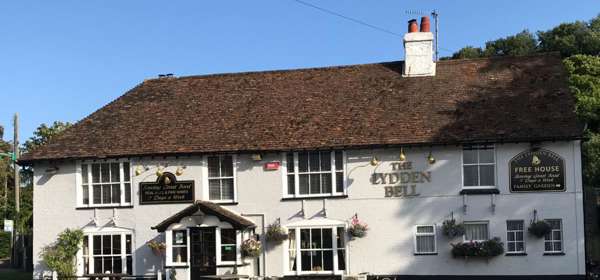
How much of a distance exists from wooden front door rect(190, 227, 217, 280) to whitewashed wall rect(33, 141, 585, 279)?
0.46m

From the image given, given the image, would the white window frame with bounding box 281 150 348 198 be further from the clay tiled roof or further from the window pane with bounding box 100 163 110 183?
the window pane with bounding box 100 163 110 183

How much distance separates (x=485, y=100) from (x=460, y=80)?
67.4 inches

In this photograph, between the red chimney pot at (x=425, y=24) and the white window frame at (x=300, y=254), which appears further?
the red chimney pot at (x=425, y=24)

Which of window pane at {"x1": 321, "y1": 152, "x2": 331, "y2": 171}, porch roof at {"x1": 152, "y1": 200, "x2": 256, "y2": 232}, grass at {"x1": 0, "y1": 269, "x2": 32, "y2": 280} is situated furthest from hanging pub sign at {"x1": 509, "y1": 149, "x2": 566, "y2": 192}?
grass at {"x1": 0, "y1": 269, "x2": 32, "y2": 280}

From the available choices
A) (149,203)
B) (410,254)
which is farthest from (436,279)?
(149,203)

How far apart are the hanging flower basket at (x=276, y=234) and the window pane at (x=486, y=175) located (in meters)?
6.35

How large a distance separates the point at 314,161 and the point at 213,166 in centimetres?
341

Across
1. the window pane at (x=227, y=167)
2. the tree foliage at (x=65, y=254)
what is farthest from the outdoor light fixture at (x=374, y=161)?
the tree foliage at (x=65, y=254)

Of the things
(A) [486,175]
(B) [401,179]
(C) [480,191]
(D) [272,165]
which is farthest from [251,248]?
(A) [486,175]

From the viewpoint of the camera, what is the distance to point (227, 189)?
83.0 ft

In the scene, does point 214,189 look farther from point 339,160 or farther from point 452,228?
point 452,228

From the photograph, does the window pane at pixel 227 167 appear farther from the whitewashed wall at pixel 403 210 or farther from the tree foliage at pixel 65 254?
the tree foliage at pixel 65 254

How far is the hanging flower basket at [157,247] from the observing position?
81.4 ft

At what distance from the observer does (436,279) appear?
23344 millimetres
